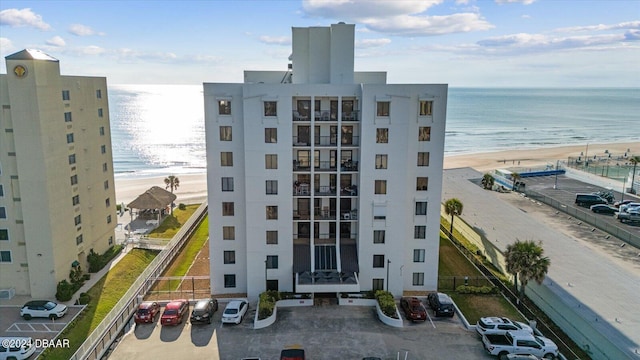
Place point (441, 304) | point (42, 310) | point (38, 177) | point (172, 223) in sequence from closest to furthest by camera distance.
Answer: point (42, 310) < point (441, 304) < point (38, 177) < point (172, 223)

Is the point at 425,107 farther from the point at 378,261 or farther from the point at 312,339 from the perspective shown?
the point at 312,339

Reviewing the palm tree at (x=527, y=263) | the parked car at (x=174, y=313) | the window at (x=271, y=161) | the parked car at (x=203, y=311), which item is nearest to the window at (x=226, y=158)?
the window at (x=271, y=161)

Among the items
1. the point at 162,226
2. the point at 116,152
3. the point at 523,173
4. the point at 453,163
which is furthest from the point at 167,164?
the point at 523,173

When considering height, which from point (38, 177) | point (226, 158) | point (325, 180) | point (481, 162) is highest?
point (226, 158)

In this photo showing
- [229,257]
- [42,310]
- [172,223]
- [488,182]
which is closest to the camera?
[42,310]

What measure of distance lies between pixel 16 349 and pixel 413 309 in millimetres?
24500

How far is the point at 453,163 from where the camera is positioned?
357 ft

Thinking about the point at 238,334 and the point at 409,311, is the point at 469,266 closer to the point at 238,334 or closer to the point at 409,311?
the point at 409,311

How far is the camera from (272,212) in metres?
33.1

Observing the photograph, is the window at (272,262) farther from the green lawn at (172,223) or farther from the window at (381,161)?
the green lawn at (172,223)

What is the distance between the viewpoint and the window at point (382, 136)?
107 feet

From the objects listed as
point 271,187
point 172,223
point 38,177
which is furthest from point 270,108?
point 172,223

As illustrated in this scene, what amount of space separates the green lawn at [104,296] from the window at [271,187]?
14.3 metres

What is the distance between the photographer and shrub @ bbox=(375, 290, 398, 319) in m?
30.2
